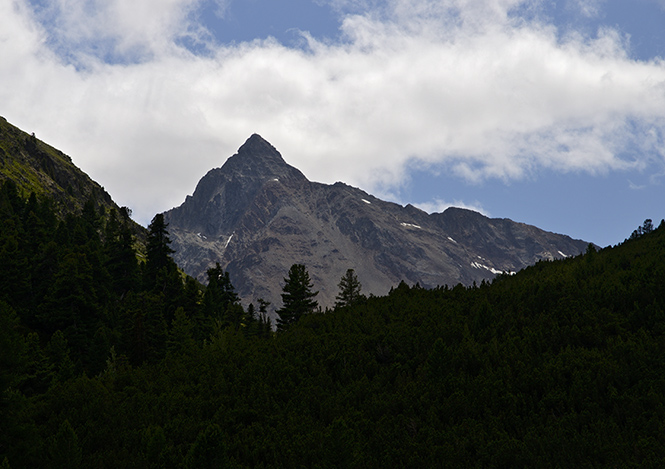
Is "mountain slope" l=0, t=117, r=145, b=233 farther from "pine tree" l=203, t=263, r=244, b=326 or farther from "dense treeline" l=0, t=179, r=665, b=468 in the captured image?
"dense treeline" l=0, t=179, r=665, b=468

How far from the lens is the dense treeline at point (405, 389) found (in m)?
15.9

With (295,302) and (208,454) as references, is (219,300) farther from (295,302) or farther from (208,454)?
(208,454)

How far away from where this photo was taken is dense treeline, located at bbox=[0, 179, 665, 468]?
1592 cm

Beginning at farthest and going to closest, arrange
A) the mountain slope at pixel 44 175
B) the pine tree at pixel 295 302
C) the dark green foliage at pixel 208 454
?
the mountain slope at pixel 44 175 → the pine tree at pixel 295 302 → the dark green foliage at pixel 208 454

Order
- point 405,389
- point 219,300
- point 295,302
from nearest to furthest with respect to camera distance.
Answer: point 405,389 → point 295,302 → point 219,300

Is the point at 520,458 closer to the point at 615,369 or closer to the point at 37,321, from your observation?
the point at 615,369

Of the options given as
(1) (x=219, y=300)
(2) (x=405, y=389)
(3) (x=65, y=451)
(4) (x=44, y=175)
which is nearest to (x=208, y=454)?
(3) (x=65, y=451)

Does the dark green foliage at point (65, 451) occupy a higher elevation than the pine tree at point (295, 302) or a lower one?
lower

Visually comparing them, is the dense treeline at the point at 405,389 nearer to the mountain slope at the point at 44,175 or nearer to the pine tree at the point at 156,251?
the pine tree at the point at 156,251

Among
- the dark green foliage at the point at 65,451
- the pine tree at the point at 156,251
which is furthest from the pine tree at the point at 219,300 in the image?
the dark green foliage at the point at 65,451

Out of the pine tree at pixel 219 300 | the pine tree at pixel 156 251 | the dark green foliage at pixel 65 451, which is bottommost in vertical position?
the dark green foliage at pixel 65 451

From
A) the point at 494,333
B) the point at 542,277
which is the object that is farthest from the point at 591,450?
the point at 542,277

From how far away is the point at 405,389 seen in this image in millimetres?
21031

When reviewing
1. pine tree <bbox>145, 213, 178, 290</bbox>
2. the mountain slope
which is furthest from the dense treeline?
the mountain slope
